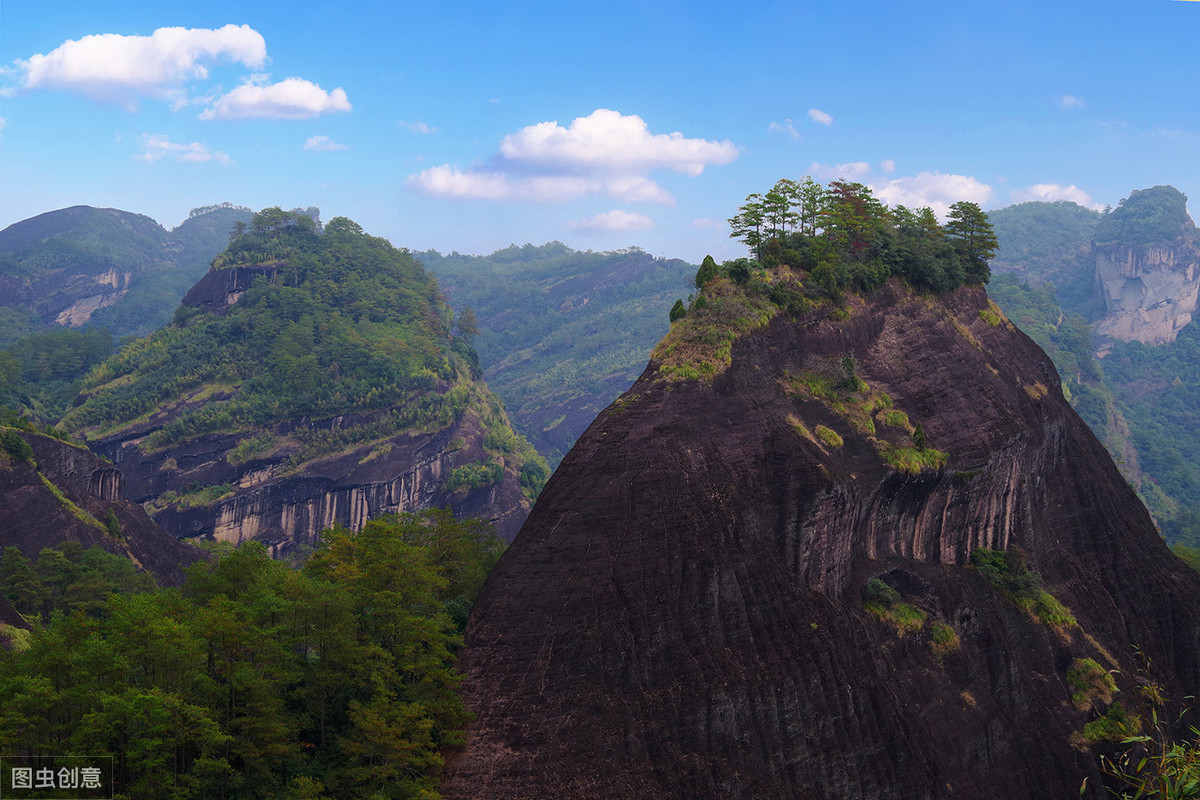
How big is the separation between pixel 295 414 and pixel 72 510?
125ft

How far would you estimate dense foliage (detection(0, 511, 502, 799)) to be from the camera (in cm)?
2075

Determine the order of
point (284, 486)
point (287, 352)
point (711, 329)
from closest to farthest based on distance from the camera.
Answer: point (711, 329) → point (284, 486) → point (287, 352)

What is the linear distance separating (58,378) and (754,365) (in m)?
102

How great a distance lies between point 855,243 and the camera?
1553 inches

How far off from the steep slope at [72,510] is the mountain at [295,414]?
20.4m

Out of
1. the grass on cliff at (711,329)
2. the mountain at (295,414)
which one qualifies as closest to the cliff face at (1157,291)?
the mountain at (295,414)

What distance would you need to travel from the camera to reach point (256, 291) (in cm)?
10781

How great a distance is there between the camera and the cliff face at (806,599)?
24.0 meters

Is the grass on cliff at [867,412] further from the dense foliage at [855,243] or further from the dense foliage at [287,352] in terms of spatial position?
the dense foliage at [287,352]

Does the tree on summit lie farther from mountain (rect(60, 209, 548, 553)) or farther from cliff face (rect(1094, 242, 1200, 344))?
cliff face (rect(1094, 242, 1200, 344))

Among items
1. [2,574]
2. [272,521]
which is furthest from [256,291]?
[2,574]

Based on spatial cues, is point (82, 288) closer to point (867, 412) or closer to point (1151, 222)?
point (867, 412)

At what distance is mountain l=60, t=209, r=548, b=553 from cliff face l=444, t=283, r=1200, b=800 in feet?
190

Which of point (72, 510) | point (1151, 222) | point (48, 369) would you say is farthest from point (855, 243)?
point (1151, 222)
